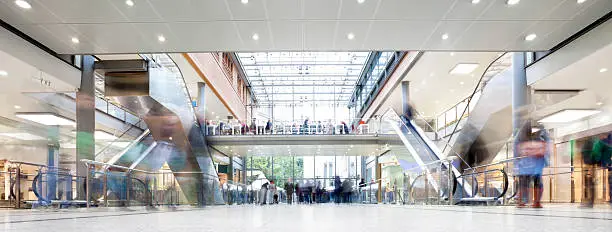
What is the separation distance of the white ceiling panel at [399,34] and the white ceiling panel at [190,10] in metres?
2.95

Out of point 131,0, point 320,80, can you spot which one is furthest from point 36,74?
point 320,80

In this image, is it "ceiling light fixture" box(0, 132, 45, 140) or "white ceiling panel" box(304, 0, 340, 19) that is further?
"ceiling light fixture" box(0, 132, 45, 140)

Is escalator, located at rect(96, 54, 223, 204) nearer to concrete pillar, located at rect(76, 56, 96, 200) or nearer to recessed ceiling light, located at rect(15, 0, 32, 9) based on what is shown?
concrete pillar, located at rect(76, 56, 96, 200)

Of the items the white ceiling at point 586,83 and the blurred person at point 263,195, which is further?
the blurred person at point 263,195

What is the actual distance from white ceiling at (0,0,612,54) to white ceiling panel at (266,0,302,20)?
0.02 m

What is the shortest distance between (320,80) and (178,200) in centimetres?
2430

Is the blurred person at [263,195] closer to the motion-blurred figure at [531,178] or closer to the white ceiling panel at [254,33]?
the white ceiling panel at [254,33]

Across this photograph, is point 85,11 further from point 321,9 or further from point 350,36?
point 350,36

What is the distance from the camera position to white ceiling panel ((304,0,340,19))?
8234 millimetres

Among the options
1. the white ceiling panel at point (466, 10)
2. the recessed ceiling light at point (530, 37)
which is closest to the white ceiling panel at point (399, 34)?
the white ceiling panel at point (466, 10)

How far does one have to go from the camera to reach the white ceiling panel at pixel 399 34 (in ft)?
31.0

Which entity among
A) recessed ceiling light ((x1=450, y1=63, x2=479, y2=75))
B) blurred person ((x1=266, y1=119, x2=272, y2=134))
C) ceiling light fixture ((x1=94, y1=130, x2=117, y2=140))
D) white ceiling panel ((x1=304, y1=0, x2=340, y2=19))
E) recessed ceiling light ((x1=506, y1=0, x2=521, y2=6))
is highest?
recessed ceiling light ((x1=450, y1=63, x2=479, y2=75))

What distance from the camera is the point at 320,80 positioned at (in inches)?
1366

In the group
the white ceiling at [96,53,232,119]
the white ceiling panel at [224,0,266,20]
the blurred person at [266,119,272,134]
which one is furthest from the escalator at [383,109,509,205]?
the blurred person at [266,119,272,134]
